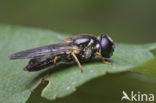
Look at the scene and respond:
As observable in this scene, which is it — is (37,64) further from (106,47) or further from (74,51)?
(106,47)

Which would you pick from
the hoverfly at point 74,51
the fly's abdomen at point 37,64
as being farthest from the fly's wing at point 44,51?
the fly's abdomen at point 37,64

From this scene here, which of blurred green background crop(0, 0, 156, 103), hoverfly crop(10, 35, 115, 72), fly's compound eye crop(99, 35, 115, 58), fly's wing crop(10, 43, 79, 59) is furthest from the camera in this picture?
blurred green background crop(0, 0, 156, 103)

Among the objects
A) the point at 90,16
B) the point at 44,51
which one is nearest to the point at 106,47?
the point at 44,51

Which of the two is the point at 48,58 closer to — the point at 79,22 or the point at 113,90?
the point at 113,90

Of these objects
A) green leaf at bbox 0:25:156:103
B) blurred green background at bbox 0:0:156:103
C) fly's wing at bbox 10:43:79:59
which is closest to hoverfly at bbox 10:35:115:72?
fly's wing at bbox 10:43:79:59

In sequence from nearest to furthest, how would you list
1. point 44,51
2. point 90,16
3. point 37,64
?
point 44,51 < point 37,64 < point 90,16

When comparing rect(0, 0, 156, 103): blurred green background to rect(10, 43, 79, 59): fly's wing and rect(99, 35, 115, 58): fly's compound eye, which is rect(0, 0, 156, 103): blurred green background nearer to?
rect(99, 35, 115, 58): fly's compound eye

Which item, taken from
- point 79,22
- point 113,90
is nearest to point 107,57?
point 113,90
